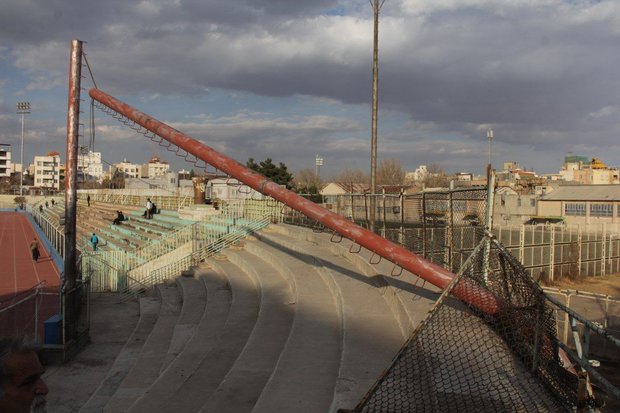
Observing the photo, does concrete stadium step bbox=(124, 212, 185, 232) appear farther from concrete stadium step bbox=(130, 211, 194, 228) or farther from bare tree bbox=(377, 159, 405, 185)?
bare tree bbox=(377, 159, 405, 185)

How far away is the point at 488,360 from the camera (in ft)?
14.9

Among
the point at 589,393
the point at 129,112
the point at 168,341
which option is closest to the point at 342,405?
the point at 589,393

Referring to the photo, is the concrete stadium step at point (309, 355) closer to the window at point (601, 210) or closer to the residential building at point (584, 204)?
the residential building at point (584, 204)

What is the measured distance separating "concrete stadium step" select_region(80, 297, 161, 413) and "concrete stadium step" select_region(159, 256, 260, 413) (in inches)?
67.6

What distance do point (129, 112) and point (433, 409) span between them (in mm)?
8579

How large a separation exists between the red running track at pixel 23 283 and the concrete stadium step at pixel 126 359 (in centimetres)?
178

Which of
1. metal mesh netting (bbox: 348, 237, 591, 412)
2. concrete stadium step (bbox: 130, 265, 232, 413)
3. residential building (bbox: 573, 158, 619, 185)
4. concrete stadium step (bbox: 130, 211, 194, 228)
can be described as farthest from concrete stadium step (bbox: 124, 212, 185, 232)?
residential building (bbox: 573, 158, 619, 185)

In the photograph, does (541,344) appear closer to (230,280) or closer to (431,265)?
(431,265)

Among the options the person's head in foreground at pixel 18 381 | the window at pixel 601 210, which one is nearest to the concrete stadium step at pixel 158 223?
the person's head in foreground at pixel 18 381

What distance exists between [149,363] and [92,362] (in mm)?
2075

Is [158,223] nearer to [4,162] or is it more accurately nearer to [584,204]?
[584,204]

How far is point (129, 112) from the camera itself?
10.0 metres

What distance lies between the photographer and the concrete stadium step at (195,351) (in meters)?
5.84

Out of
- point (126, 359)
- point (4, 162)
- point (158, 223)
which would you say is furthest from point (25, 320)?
point (4, 162)
